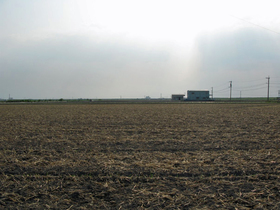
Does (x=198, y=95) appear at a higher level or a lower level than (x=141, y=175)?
higher

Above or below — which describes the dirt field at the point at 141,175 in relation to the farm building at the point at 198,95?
below

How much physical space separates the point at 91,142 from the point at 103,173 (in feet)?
14.6

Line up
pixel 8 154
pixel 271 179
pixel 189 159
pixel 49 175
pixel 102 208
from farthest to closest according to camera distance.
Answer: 1. pixel 8 154
2. pixel 189 159
3. pixel 49 175
4. pixel 271 179
5. pixel 102 208

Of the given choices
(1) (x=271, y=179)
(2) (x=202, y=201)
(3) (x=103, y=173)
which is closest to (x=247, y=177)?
(1) (x=271, y=179)

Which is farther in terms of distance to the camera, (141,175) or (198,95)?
(198,95)

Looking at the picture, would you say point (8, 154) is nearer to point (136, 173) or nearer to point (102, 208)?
point (136, 173)

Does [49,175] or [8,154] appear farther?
[8,154]

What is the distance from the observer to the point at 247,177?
5746 mm

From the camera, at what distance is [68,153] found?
8375 millimetres

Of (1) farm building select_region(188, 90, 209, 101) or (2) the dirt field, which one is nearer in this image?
(2) the dirt field

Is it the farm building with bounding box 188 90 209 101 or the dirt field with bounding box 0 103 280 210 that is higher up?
the farm building with bounding box 188 90 209 101

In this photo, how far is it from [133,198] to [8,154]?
5.72 meters

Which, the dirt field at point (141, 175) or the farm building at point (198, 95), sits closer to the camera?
the dirt field at point (141, 175)

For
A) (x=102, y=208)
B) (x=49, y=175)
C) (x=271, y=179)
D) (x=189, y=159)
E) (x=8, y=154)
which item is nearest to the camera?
(x=102, y=208)
